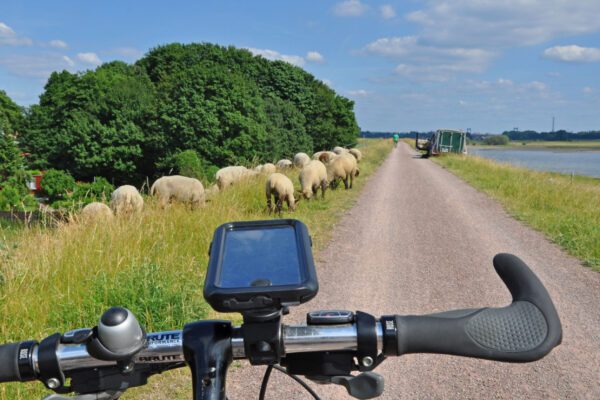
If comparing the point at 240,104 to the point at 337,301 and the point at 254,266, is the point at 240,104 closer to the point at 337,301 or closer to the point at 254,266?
the point at 337,301

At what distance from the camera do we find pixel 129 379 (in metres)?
1.26

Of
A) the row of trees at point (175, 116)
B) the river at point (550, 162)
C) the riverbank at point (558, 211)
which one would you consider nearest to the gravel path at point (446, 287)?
the riverbank at point (558, 211)

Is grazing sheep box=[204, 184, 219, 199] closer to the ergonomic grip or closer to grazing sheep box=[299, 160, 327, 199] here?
grazing sheep box=[299, 160, 327, 199]

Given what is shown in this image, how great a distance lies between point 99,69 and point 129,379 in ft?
171

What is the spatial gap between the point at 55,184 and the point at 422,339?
128ft

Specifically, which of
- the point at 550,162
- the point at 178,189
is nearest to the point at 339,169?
the point at 178,189

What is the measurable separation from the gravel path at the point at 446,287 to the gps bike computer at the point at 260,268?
2827 millimetres

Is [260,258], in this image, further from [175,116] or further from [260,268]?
[175,116]

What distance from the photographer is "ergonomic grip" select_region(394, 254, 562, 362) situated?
1.18 metres

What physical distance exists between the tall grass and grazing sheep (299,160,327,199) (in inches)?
276

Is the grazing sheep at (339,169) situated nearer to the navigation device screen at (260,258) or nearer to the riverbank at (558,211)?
the riverbank at (558,211)

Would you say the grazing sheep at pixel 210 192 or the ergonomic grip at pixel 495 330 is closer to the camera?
the ergonomic grip at pixel 495 330

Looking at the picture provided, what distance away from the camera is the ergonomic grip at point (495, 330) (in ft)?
3.88

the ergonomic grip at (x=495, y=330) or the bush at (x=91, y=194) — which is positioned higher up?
Answer: the ergonomic grip at (x=495, y=330)
